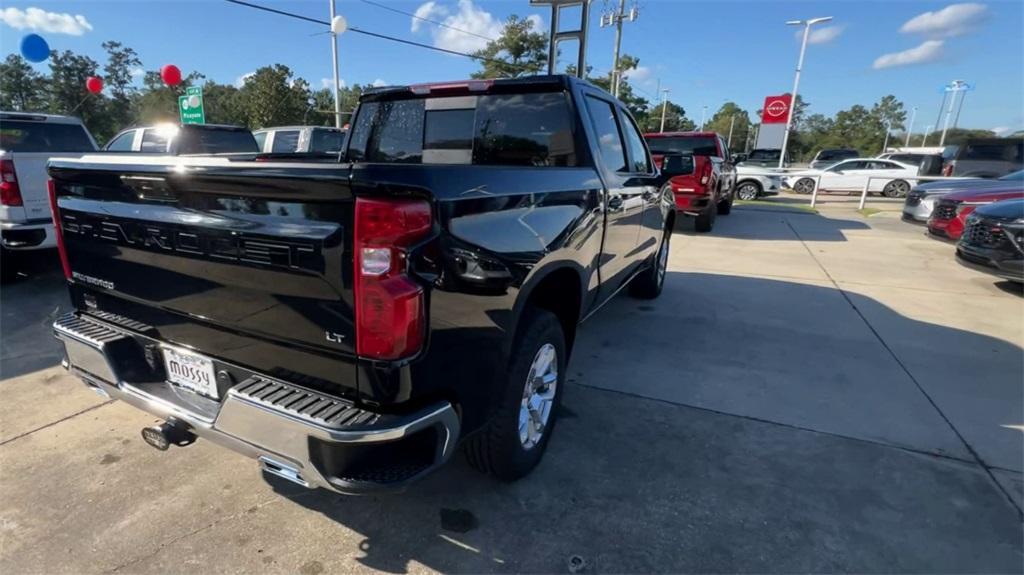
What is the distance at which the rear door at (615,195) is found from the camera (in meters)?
3.25

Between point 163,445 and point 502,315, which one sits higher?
point 502,315

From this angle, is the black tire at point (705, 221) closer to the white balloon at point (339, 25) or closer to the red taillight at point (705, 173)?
the red taillight at point (705, 173)

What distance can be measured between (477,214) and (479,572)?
1.40 meters

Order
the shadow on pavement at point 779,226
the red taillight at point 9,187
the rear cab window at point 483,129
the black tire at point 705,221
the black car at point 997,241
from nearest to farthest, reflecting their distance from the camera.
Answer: the rear cab window at point 483,129
the red taillight at point 9,187
the black car at point 997,241
the black tire at point 705,221
the shadow on pavement at point 779,226

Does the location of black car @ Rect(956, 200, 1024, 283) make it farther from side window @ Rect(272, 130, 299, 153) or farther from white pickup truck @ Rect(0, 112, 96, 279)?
side window @ Rect(272, 130, 299, 153)

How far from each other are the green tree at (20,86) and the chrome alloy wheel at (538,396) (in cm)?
5519

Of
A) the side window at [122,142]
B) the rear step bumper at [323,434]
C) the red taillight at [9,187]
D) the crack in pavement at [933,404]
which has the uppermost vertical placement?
the side window at [122,142]

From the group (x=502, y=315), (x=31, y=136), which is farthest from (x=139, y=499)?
(x=31, y=136)

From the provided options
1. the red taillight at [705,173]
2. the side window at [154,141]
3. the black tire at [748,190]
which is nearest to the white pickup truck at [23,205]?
the side window at [154,141]

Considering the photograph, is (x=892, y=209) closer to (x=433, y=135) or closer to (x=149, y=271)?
(x=433, y=135)

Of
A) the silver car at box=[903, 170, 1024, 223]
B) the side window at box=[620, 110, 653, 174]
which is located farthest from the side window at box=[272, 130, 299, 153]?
the silver car at box=[903, 170, 1024, 223]

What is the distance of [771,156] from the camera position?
1185 inches

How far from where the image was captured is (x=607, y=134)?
3.54m

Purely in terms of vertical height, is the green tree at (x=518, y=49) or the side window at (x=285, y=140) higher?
the green tree at (x=518, y=49)
